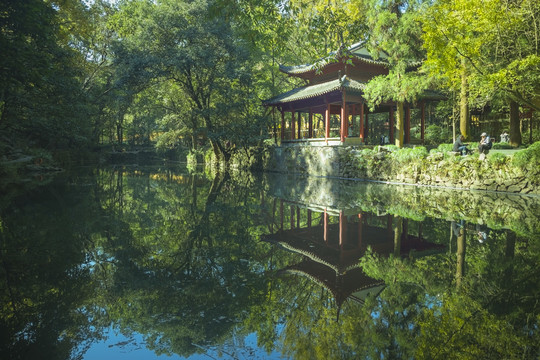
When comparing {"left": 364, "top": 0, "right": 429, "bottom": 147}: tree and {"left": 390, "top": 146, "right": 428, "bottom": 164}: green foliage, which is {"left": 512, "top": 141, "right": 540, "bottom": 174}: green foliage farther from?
{"left": 364, "top": 0, "right": 429, "bottom": 147}: tree

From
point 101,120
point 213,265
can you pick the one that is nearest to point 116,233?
point 213,265

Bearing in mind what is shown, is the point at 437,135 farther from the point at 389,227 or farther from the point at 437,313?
the point at 437,313

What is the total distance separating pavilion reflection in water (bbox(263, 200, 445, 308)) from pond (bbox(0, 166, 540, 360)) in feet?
0.11

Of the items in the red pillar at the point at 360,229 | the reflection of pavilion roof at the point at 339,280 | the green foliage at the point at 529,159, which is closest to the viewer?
the reflection of pavilion roof at the point at 339,280

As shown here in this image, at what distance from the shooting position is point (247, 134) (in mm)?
23891

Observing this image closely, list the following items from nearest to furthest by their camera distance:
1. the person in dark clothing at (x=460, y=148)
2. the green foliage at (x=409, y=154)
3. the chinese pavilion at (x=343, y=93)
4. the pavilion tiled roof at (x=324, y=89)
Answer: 1. the person in dark clothing at (x=460, y=148)
2. the green foliage at (x=409, y=154)
3. the pavilion tiled roof at (x=324, y=89)
4. the chinese pavilion at (x=343, y=93)

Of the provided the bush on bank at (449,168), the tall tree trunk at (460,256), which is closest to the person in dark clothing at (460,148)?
the bush on bank at (449,168)

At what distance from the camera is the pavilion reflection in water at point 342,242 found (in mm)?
3883

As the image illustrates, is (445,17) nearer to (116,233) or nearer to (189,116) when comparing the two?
(116,233)

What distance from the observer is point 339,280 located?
156 inches

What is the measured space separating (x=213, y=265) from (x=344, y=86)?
53.8 feet

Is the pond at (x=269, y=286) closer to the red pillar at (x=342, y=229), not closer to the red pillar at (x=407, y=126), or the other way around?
the red pillar at (x=342, y=229)

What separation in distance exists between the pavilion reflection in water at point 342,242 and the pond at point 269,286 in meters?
0.03

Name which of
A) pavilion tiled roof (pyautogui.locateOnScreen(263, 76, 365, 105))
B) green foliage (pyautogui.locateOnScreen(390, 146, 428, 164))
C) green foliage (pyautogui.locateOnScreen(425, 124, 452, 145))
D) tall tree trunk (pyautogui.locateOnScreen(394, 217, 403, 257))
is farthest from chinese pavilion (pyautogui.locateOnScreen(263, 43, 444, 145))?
tall tree trunk (pyautogui.locateOnScreen(394, 217, 403, 257))
